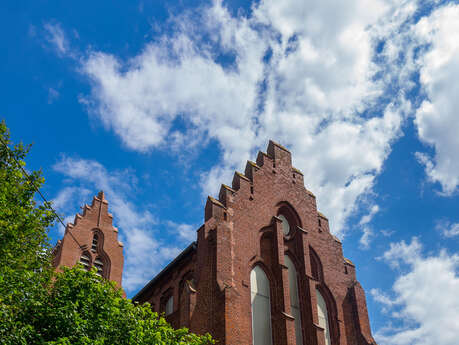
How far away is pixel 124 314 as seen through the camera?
55.9 ft


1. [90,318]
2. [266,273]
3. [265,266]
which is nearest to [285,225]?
[265,266]

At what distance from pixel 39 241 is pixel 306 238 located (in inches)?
537

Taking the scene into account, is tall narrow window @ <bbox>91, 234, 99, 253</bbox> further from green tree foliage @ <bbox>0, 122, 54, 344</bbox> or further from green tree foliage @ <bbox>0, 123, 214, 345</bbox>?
green tree foliage @ <bbox>0, 123, 214, 345</bbox>

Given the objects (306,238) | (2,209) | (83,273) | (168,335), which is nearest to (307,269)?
(306,238)

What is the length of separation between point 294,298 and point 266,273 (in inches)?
86.9

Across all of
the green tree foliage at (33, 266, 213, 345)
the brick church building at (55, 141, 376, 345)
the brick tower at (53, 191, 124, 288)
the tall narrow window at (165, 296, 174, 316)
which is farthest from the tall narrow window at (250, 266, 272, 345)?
the brick tower at (53, 191, 124, 288)

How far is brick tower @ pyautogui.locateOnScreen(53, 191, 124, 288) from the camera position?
115 feet

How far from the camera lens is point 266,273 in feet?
81.6

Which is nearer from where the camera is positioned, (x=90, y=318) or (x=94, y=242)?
(x=90, y=318)

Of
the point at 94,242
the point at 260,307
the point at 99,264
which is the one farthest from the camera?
the point at 94,242

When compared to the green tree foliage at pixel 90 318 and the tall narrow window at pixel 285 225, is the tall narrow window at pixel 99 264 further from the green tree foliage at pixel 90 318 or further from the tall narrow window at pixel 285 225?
the green tree foliage at pixel 90 318

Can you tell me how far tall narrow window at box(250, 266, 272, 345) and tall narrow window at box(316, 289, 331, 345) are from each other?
149 inches

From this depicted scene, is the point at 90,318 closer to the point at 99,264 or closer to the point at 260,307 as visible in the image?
the point at 260,307

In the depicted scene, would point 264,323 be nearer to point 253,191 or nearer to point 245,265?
point 245,265
